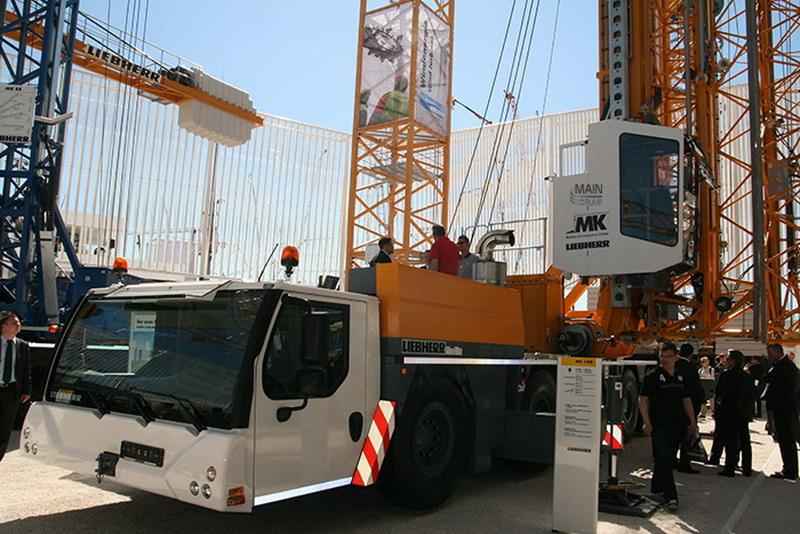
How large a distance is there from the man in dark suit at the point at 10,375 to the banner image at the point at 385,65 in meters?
15.0

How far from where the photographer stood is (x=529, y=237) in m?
30.0

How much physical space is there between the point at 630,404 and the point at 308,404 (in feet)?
A: 24.8

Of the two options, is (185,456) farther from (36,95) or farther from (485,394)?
(36,95)

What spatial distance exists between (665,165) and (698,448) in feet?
13.6

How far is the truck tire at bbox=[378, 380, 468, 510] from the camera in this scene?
18.4ft

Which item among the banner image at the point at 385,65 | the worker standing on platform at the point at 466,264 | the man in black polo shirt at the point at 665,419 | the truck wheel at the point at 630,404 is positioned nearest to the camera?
the man in black polo shirt at the point at 665,419

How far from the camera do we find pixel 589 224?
10.2 meters

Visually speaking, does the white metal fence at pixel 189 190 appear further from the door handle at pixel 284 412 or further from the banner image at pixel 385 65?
the door handle at pixel 284 412

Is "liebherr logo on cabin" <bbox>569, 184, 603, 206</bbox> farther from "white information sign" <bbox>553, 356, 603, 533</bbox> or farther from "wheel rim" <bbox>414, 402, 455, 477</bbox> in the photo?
"wheel rim" <bbox>414, 402, 455, 477</bbox>

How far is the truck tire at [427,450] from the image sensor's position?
221 inches

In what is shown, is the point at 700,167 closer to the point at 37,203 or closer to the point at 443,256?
the point at 443,256

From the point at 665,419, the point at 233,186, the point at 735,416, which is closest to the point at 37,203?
the point at 665,419

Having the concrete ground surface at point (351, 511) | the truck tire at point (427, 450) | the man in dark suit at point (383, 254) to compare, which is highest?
the man in dark suit at point (383, 254)

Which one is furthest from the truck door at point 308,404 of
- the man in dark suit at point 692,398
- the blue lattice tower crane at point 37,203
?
the blue lattice tower crane at point 37,203
